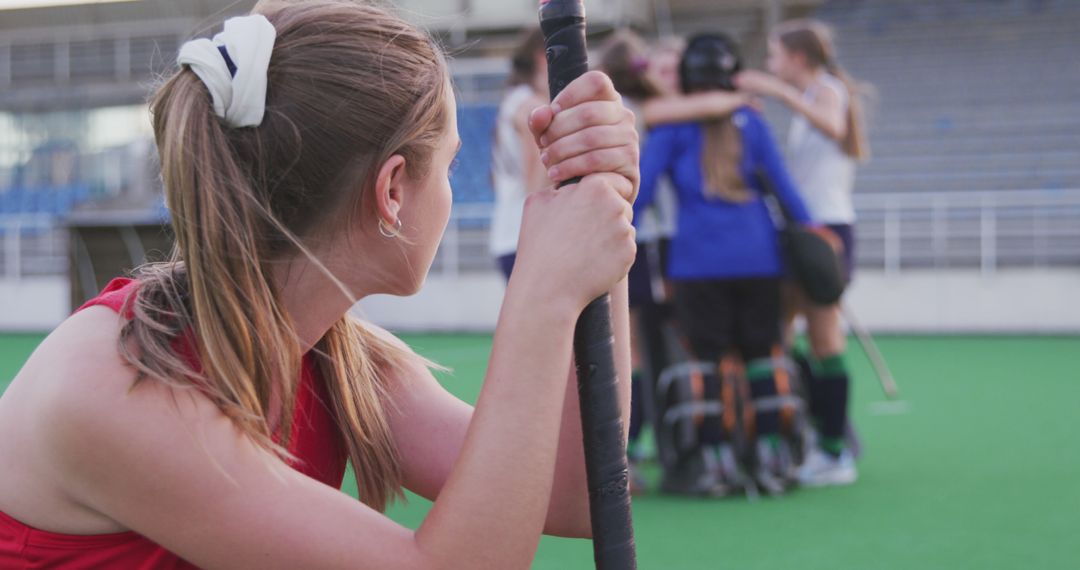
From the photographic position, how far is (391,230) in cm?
146

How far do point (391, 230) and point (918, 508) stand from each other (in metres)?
3.25

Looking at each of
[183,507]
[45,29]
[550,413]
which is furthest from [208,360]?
[45,29]

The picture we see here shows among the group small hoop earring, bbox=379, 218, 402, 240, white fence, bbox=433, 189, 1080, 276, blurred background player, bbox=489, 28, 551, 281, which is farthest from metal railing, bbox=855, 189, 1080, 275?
small hoop earring, bbox=379, 218, 402, 240

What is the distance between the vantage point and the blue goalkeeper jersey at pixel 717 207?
438 centimetres

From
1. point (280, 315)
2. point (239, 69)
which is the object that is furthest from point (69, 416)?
point (239, 69)

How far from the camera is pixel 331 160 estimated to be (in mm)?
1397

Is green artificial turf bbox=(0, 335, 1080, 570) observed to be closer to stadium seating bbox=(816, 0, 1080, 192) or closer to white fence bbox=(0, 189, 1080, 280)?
white fence bbox=(0, 189, 1080, 280)

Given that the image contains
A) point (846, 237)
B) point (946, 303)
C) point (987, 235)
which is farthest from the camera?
point (987, 235)

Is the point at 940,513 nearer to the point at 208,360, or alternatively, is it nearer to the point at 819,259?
the point at 819,259

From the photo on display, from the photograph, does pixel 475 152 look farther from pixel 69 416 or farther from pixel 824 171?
pixel 69 416

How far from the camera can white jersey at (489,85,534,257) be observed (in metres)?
4.73

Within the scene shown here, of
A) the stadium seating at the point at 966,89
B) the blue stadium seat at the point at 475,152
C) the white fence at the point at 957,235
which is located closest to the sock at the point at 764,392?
the white fence at the point at 957,235

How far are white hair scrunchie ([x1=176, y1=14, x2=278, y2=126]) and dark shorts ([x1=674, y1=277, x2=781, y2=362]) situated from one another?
3235 mm

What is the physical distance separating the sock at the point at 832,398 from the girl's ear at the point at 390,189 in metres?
3.55
